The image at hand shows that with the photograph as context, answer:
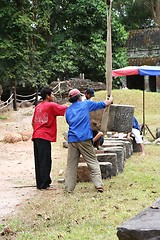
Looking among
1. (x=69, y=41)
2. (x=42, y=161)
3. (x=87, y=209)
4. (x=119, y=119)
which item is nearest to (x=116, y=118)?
(x=119, y=119)

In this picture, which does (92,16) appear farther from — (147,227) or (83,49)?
(147,227)

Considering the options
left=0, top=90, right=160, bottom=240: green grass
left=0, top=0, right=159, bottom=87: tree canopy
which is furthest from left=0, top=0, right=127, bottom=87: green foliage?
left=0, top=90, right=160, bottom=240: green grass

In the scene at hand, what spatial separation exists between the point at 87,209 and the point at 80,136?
137cm

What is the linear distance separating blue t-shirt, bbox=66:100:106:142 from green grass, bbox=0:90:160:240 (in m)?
0.89

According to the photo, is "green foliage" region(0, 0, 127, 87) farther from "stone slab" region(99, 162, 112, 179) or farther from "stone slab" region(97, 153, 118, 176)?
"stone slab" region(99, 162, 112, 179)

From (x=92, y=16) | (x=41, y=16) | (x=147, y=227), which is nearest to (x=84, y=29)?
(x=92, y=16)

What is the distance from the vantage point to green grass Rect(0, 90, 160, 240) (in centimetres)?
504

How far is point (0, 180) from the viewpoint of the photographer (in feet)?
29.0

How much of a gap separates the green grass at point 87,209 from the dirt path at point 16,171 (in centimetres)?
28

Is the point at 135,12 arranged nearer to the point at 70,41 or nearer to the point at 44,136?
the point at 70,41

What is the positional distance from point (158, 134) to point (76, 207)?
9.50 meters

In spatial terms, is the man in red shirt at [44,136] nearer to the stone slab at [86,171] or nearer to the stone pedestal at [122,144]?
the stone slab at [86,171]

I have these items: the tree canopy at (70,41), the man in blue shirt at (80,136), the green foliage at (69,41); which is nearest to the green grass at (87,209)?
the man in blue shirt at (80,136)

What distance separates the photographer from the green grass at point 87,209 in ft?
16.5
